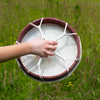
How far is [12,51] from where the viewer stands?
141cm

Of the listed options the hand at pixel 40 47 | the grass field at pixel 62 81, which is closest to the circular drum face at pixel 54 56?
the grass field at pixel 62 81

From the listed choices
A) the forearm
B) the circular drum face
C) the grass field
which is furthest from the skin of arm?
the grass field

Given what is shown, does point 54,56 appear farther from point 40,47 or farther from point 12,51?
point 12,51

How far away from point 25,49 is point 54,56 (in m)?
0.48

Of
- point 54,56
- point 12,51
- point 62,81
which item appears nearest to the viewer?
point 12,51

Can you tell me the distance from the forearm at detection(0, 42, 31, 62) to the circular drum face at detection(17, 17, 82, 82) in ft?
1.26

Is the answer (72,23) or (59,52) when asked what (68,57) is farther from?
(72,23)

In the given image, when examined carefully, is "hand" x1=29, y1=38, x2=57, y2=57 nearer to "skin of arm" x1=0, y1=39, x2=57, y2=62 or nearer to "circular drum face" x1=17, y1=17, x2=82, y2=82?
"skin of arm" x1=0, y1=39, x2=57, y2=62

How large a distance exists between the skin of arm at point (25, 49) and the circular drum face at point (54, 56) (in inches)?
12.7

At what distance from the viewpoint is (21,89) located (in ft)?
7.00

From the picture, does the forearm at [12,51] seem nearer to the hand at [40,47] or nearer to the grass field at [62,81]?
the hand at [40,47]

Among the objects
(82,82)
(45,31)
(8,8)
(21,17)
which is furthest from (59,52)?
(8,8)

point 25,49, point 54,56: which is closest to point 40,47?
point 25,49

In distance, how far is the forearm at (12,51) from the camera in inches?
54.8
